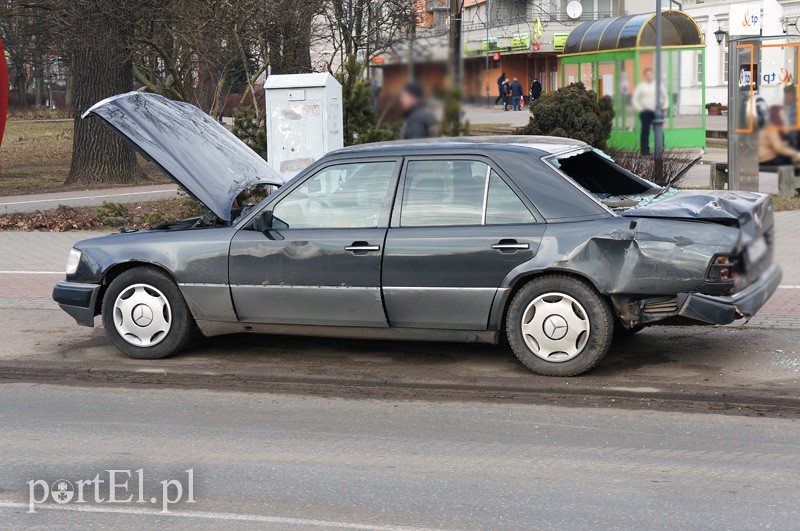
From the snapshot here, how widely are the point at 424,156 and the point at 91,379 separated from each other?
2.68 meters

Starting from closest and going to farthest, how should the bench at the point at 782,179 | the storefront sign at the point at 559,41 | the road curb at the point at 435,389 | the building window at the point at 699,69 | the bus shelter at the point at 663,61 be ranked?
the road curb at the point at 435,389 → the bench at the point at 782,179 → the bus shelter at the point at 663,61 → the building window at the point at 699,69 → the storefront sign at the point at 559,41

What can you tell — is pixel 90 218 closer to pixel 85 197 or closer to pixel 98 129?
pixel 85 197

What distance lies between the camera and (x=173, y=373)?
7453mm

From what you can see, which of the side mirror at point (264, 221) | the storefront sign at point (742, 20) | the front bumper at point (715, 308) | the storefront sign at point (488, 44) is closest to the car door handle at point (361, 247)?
the side mirror at point (264, 221)

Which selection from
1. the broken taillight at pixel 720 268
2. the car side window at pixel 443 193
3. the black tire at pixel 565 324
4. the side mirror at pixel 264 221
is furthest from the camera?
the side mirror at pixel 264 221

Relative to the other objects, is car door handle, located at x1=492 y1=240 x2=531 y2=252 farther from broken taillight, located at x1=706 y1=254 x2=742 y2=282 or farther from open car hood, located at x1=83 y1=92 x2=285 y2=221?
open car hood, located at x1=83 y1=92 x2=285 y2=221

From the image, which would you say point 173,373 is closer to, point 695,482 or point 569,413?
point 569,413

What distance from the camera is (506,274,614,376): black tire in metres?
6.78

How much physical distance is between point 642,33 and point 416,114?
1763 cm

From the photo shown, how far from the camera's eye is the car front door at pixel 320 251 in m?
7.13

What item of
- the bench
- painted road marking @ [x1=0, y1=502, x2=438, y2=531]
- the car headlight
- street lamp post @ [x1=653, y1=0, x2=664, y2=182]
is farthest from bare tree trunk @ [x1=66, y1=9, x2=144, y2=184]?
painted road marking @ [x1=0, y1=502, x2=438, y2=531]

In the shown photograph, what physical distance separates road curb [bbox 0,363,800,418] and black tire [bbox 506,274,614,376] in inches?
5.0

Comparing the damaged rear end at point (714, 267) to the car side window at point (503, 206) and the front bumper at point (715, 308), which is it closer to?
the front bumper at point (715, 308)

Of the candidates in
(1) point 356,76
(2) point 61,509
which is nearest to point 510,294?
(2) point 61,509
